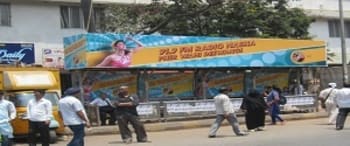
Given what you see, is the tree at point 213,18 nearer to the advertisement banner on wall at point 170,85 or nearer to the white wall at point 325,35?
the white wall at point 325,35

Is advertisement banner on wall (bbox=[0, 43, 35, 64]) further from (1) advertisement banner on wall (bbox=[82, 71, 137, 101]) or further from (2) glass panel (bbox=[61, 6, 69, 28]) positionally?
(1) advertisement banner on wall (bbox=[82, 71, 137, 101])

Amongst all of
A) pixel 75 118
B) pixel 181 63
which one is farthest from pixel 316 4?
pixel 75 118

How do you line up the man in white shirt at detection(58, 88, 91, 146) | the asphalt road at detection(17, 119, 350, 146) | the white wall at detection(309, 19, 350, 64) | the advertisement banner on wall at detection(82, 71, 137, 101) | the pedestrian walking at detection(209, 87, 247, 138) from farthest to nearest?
the white wall at detection(309, 19, 350, 64) → the advertisement banner on wall at detection(82, 71, 137, 101) → the pedestrian walking at detection(209, 87, 247, 138) → the asphalt road at detection(17, 119, 350, 146) → the man in white shirt at detection(58, 88, 91, 146)

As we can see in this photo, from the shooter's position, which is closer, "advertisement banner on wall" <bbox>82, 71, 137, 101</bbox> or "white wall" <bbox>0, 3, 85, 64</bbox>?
"advertisement banner on wall" <bbox>82, 71, 137, 101</bbox>

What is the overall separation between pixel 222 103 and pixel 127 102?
2938 mm

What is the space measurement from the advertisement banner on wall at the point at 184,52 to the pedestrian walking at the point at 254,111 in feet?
17.3

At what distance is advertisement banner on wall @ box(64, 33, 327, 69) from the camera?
25344 mm

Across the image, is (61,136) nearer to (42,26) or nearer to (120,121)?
(120,121)

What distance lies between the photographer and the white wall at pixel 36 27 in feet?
107

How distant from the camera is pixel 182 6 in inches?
1398

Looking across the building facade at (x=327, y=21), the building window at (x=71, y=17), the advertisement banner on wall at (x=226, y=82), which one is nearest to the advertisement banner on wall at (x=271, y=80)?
the advertisement banner on wall at (x=226, y=82)

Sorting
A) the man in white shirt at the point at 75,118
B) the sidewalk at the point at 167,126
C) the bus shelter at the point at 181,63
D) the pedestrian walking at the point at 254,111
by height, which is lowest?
the sidewalk at the point at 167,126

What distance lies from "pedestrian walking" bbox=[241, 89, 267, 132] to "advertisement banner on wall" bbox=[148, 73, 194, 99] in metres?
6.72

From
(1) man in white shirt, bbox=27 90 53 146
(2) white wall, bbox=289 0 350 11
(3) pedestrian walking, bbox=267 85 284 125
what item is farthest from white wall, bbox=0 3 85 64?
(2) white wall, bbox=289 0 350 11
